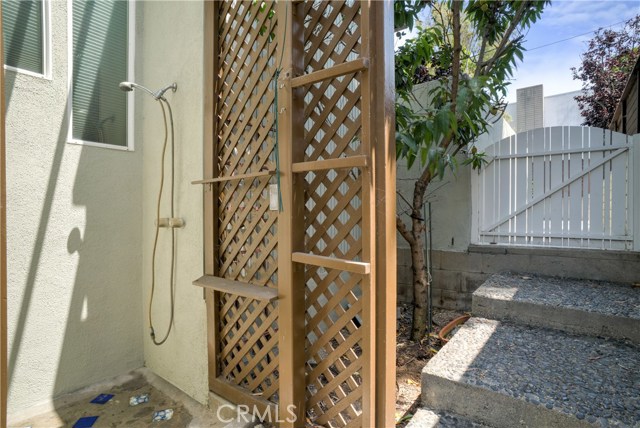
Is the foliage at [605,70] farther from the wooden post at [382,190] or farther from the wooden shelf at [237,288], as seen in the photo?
the wooden shelf at [237,288]

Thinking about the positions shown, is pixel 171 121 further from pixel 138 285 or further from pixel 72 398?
pixel 72 398

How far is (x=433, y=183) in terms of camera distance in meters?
3.79

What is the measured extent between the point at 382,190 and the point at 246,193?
3.00 ft

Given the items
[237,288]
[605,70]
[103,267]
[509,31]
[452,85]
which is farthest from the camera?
[605,70]

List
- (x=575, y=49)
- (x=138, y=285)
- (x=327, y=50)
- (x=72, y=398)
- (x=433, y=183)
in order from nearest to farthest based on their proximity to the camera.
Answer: (x=327, y=50), (x=72, y=398), (x=138, y=285), (x=433, y=183), (x=575, y=49)

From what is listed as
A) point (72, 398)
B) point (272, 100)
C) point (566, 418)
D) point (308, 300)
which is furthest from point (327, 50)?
point (72, 398)

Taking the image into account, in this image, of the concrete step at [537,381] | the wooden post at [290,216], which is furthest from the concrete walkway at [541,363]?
the wooden post at [290,216]

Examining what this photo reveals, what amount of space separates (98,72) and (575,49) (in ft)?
30.0

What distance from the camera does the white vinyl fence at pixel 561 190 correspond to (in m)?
2.93

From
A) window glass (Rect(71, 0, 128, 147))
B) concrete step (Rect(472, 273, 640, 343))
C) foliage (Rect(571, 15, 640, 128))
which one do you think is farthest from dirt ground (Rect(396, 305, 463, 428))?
foliage (Rect(571, 15, 640, 128))

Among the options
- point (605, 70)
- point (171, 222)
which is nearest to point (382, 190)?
point (171, 222)

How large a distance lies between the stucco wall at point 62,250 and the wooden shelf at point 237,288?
3.53 feet

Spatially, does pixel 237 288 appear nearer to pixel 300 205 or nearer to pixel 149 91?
pixel 300 205

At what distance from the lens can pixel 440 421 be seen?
162cm
